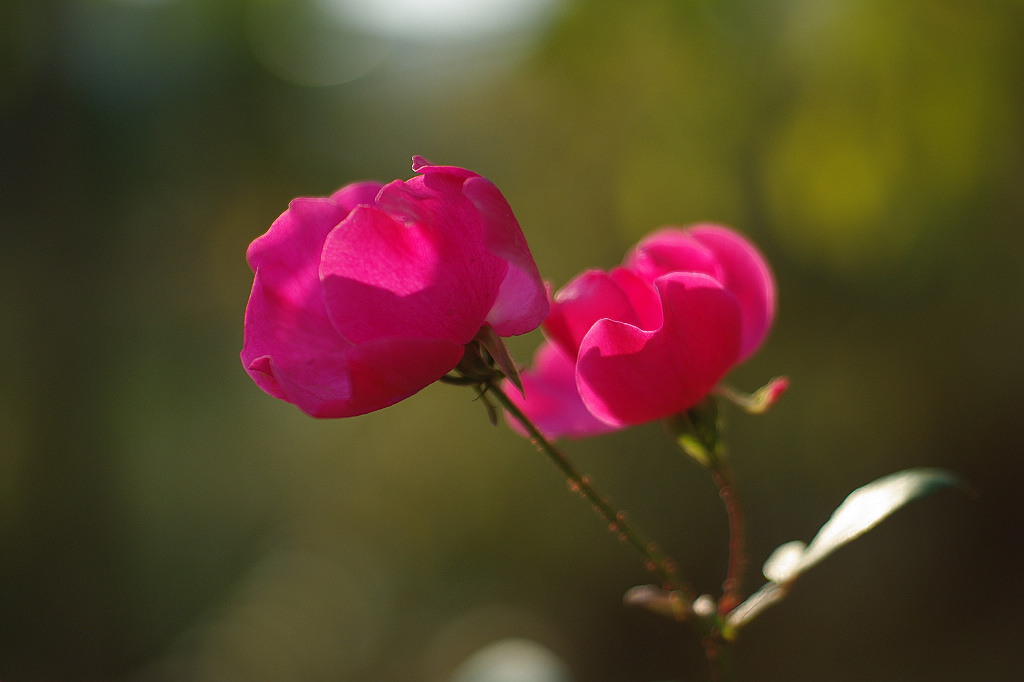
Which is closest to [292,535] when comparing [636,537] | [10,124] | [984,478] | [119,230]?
[119,230]

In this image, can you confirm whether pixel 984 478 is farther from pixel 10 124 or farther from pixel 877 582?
pixel 10 124

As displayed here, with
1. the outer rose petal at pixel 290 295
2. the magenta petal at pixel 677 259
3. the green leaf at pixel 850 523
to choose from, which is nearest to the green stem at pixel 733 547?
the green leaf at pixel 850 523

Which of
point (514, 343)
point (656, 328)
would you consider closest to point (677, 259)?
point (656, 328)

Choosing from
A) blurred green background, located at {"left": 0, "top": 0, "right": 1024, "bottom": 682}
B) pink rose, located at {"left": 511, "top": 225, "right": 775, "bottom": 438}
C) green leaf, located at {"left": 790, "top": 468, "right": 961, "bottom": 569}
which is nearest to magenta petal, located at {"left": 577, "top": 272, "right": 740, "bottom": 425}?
pink rose, located at {"left": 511, "top": 225, "right": 775, "bottom": 438}

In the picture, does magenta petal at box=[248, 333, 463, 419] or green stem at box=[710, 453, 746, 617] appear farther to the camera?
green stem at box=[710, 453, 746, 617]

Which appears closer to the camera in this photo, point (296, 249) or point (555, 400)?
point (296, 249)

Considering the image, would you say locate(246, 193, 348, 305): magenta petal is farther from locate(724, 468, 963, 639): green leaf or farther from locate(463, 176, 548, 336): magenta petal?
locate(724, 468, 963, 639): green leaf

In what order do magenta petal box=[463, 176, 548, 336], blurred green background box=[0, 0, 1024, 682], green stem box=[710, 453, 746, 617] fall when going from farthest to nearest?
blurred green background box=[0, 0, 1024, 682] → green stem box=[710, 453, 746, 617] → magenta petal box=[463, 176, 548, 336]

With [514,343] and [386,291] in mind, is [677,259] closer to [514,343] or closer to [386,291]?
[386,291]

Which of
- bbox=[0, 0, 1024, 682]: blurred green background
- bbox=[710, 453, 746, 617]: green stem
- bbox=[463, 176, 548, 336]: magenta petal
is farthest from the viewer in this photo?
bbox=[0, 0, 1024, 682]: blurred green background
